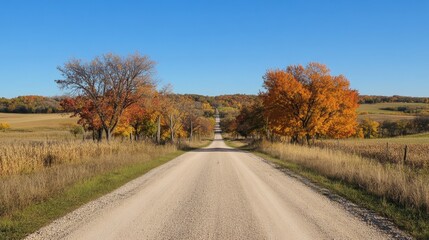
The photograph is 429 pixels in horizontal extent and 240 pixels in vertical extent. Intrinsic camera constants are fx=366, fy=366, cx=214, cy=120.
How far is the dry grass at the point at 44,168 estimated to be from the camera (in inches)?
396

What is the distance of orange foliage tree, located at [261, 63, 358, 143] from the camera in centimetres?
4453

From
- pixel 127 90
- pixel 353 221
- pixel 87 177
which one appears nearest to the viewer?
pixel 353 221

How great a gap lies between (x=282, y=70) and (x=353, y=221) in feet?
132

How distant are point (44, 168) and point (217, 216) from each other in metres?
12.4

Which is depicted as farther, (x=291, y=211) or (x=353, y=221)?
(x=291, y=211)

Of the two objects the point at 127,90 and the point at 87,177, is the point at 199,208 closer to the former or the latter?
the point at 87,177

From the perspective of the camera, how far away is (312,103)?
4506 cm

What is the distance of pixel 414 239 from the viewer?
262 inches

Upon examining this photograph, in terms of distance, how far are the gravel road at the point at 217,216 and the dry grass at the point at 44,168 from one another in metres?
1.76

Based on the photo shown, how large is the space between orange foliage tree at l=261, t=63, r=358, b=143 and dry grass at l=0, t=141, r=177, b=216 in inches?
877

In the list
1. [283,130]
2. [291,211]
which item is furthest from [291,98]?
[291,211]

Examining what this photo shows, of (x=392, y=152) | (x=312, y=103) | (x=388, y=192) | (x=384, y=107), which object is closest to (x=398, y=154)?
(x=392, y=152)

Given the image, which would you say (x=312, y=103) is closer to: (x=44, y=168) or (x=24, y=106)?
(x=44, y=168)

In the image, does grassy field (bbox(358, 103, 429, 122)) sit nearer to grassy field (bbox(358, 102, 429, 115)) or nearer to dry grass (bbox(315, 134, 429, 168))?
grassy field (bbox(358, 102, 429, 115))
